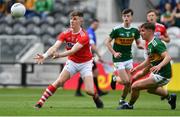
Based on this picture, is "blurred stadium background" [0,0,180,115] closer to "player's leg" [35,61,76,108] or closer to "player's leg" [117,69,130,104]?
"player's leg" [117,69,130,104]

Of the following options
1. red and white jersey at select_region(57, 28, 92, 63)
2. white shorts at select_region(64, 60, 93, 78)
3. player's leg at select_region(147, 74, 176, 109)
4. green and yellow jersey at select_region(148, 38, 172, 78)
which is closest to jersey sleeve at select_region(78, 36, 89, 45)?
red and white jersey at select_region(57, 28, 92, 63)

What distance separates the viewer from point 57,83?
17422 millimetres

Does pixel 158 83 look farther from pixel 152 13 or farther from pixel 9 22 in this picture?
pixel 9 22

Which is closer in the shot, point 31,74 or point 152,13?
point 152,13

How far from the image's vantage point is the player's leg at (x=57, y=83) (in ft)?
56.6

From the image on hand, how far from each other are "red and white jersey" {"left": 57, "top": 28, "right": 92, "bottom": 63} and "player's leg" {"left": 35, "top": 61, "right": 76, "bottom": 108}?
0.77 feet

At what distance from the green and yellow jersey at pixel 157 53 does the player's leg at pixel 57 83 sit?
2.06 metres

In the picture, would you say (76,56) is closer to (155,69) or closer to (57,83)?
(57,83)

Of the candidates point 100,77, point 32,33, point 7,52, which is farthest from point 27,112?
point 32,33

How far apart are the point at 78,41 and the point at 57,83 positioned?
44.4 inches

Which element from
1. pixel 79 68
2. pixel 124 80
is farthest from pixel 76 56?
pixel 124 80

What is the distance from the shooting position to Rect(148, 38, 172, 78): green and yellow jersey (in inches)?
659

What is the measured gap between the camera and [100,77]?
29922 millimetres

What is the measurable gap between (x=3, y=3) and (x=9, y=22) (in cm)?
146
